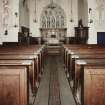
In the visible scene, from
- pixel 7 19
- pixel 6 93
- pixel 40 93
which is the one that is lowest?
pixel 40 93

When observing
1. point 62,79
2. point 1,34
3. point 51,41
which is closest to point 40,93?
point 62,79

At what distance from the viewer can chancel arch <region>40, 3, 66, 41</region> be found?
80.0 ft

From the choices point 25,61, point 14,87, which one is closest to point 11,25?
point 25,61

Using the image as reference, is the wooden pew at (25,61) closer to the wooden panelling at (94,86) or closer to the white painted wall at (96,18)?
the wooden panelling at (94,86)

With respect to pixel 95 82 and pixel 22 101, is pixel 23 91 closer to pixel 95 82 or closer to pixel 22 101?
pixel 22 101

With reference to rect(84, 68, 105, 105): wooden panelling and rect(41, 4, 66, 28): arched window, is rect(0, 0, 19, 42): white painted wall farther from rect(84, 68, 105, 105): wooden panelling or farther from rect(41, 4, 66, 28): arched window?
rect(84, 68, 105, 105): wooden panelling

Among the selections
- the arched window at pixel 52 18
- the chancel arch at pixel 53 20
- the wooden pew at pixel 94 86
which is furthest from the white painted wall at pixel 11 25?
the wooden pew at pixel 94 86

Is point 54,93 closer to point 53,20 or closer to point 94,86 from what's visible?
point 94,86

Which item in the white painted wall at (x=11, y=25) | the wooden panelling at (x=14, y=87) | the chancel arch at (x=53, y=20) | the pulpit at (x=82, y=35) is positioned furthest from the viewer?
the chancel arch at (x=53, y=20)

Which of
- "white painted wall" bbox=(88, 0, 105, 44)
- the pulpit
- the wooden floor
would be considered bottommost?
the wooden floor

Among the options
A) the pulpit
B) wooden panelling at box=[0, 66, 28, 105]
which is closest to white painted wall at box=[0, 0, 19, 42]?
the pulpit

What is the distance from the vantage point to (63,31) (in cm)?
2439

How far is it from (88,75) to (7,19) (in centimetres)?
1395

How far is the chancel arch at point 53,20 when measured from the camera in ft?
80.0
